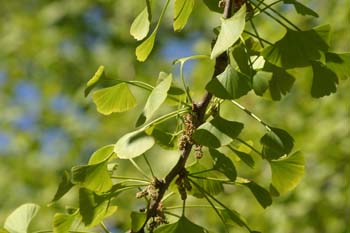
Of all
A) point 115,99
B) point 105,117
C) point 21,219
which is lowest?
point 105,117

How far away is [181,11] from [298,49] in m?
0.10

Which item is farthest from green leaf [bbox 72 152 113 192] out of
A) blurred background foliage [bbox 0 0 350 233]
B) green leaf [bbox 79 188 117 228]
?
blurred background foliage [bbox 0 0 350 233]

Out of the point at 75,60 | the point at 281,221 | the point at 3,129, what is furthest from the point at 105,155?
the point at 75,60

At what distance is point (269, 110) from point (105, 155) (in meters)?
1.67

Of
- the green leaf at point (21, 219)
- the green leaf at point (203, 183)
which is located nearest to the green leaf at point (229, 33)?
the green leaf at point (203, 183)

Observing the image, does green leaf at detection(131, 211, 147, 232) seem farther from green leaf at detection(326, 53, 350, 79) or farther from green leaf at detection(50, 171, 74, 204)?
green leaf at detection(326, 53, 350, 79)

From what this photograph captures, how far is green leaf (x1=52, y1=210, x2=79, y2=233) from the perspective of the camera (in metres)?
0.58

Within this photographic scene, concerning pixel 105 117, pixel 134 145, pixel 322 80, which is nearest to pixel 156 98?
pixel 134 145

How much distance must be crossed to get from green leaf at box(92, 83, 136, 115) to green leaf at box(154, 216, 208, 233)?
0.41 feet

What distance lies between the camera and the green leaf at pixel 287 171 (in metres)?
0.65

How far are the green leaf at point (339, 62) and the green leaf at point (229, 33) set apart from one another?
11 centimetres

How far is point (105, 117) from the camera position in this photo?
3043mm

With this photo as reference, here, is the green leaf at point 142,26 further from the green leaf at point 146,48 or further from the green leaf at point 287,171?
the green leaf at point 287,171

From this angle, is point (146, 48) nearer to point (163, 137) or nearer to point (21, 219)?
point (163, 137)
